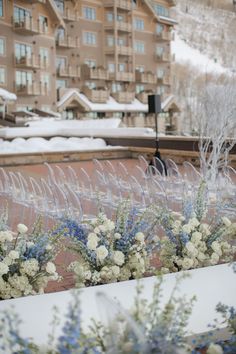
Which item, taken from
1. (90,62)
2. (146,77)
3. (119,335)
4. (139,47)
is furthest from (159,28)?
(119,335)

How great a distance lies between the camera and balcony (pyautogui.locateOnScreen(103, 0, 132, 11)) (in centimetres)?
4125

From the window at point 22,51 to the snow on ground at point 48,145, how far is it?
12.7 metres

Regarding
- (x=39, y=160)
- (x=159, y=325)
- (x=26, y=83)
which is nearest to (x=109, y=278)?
(x=159, y=325)

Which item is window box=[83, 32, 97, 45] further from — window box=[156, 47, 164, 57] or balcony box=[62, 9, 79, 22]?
window box=[156, 47, 164, 57]

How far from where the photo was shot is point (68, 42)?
3828 centimetres

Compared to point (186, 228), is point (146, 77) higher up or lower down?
higher up

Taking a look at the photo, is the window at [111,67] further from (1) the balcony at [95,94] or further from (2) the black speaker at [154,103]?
(2) the black speaker at [154,103]

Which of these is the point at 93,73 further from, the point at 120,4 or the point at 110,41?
the point at 120,4

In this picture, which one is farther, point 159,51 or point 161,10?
point 161,10

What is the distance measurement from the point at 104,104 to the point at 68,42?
4.81m

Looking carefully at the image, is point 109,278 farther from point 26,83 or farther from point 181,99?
point 181,99

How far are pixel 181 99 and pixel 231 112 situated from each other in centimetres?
6012

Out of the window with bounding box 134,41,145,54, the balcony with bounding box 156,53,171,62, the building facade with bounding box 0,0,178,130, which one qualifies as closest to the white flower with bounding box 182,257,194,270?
the building facade with bounding box 0,0,178,130

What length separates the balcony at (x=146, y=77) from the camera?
43672mm
